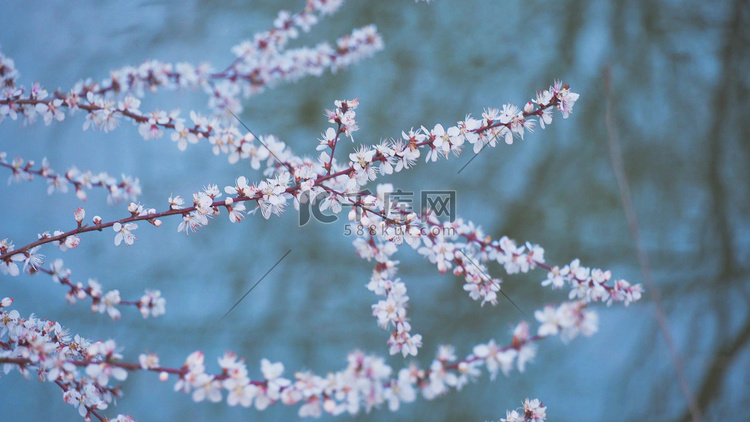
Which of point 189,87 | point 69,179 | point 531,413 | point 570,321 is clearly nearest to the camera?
point 570,321

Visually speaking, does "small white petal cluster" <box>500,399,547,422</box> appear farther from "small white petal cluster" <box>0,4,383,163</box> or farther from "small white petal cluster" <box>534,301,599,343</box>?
"small white petal cluster" <box>0,4,383,163</box>

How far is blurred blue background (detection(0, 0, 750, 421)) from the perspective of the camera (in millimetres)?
1277

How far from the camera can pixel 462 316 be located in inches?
53.6

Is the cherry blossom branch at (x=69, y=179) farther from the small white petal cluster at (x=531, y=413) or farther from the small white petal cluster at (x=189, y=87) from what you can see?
the small white petal cluster at (x=531, y=413)

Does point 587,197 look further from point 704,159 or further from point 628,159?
point 704,159

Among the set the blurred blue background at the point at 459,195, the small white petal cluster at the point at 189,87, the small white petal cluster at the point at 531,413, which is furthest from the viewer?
the blurred blue background at the point at 459,195

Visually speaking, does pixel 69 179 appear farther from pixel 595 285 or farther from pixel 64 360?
pixel 595 285

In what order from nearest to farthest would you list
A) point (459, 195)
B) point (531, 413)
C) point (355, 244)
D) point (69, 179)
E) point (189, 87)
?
point (531, 413)
point (355, 244)
point (69, 179)
point (189, 87)
point (459, 195)

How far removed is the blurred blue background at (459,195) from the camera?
4.19 feet

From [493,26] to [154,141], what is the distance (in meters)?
1.08

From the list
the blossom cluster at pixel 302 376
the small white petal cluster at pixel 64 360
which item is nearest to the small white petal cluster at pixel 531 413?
the blossom cluster at pixel 302 376

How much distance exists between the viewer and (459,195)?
1451 mm

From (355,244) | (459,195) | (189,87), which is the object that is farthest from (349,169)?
(459,195)

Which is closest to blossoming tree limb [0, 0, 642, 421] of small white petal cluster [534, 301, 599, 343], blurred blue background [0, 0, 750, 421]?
small white petal cluster [534, 301, 599, 343]
